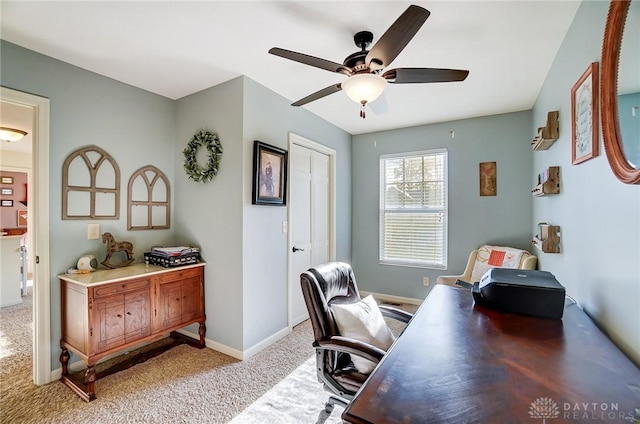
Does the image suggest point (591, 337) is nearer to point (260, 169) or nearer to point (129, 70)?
point (260, 169)

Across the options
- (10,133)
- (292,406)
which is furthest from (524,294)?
(10,133)

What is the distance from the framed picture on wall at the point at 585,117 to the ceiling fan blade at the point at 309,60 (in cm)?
120

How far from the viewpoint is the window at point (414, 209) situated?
3816mm

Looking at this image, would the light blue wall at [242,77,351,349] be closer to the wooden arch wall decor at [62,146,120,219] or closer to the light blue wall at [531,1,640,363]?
the wooden arch wall decor at [62,146,120,219]

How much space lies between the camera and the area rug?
176cm

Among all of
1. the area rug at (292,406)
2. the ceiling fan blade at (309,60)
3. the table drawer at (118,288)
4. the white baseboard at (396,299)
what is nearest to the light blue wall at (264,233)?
the area rug at (292,406)

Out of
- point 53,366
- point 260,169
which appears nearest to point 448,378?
point 260,169

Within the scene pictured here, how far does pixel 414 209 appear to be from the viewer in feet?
13.0

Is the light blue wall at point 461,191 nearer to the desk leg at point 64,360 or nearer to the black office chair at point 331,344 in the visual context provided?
the black office chair at point 331,344

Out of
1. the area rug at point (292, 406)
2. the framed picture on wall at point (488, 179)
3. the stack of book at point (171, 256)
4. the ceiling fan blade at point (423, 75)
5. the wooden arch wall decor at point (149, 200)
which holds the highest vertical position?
the ceiling fan blade at point (423, 75)

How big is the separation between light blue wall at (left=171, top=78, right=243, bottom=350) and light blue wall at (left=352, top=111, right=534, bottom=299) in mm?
2268

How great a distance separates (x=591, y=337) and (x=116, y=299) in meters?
2.78

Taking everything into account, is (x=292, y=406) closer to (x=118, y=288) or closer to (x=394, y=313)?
(x=394, y=313)

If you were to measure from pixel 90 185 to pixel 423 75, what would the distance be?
9.07ft
